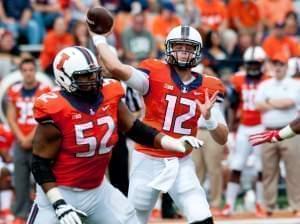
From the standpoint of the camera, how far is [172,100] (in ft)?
24.7

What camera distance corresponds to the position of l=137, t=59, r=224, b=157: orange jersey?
296 inches

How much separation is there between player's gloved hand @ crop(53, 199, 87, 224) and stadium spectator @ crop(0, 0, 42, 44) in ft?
21.8

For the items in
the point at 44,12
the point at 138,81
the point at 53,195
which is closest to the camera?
the point at 53,195

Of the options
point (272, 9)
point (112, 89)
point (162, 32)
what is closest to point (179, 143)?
point (112, 89)

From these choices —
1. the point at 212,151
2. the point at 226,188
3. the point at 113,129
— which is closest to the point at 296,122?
the point at 113,129

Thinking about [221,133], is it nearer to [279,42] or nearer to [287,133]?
[287,133]

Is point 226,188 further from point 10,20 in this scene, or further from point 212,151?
point 10,20

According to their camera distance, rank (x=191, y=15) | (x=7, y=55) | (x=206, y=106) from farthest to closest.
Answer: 1. (x=191, y=15)
2. (x=7, y=55)
3. (x=206, y=106)

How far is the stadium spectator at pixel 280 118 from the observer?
10406mm

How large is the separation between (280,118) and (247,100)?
0.52 metres

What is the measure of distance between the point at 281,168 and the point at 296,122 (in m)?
3.85

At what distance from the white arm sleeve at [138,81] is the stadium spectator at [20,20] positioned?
18.0 feet

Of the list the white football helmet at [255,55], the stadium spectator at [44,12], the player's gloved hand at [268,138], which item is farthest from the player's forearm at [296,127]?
the stadium spectator at [44,12]

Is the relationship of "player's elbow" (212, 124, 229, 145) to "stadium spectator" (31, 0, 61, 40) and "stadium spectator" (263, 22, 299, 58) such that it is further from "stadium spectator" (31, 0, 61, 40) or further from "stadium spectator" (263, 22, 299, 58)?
"stadium spectator" (31, 0, 61, 40)
